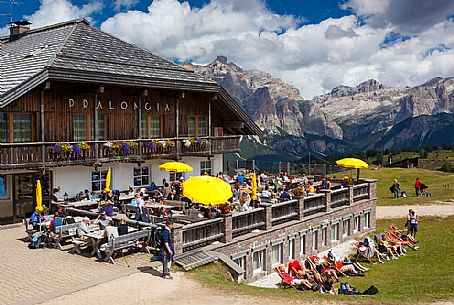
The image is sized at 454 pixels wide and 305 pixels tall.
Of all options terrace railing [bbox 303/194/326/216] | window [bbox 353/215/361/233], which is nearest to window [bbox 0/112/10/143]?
terrace railing [bbox 303/194/326/216]

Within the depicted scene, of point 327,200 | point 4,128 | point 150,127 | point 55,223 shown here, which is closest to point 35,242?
point 55,223

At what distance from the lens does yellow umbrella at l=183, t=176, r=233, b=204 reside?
17875 mm

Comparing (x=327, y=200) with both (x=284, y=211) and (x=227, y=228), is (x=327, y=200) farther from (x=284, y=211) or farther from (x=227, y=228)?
(x=227, y=228)

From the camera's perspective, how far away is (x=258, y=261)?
20844 millimetres

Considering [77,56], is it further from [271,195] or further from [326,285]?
[326,285]

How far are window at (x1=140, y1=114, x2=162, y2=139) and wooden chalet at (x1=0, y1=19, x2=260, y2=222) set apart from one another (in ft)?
0.20

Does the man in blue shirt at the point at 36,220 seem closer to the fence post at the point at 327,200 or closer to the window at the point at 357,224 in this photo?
the fence post at the point at 327,200

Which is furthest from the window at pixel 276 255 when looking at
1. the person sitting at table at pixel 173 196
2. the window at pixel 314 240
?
the person sitting at table at pixel 173 196

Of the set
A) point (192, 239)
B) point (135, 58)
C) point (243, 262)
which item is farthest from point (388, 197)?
point (192, 239)

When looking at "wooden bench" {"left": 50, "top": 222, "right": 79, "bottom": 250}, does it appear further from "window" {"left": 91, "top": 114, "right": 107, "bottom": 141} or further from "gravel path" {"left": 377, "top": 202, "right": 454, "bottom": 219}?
"gravel path" {"left": 377, "top": 202, "right": 454, "bottom": 219}

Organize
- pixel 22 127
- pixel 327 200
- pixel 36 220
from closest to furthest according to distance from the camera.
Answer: pixel 36 220, pixel 22 127, pixel 327 200

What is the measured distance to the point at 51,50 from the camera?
2694cm

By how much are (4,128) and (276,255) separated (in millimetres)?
13677

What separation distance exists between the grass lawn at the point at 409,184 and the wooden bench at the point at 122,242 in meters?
32.3
